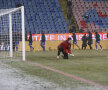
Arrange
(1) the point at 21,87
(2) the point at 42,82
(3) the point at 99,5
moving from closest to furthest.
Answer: (1) the point at 21,87 → (2) the point at 42,82 → (3) the point at 99,5

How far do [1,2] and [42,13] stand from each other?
218 inches

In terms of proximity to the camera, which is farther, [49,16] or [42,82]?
[49,16]

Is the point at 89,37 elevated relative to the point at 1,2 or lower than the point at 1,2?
lower

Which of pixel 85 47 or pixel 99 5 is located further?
pixel 99 5

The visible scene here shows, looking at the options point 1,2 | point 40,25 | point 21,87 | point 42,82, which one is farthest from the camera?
point 1,2

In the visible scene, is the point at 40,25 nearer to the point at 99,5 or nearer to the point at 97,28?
the point at 97,28

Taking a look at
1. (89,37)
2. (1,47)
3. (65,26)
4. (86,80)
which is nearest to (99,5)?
(65,26)

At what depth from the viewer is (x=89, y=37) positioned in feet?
90.7

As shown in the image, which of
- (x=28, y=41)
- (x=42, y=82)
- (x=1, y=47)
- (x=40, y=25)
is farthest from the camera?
(x=40, y=25)

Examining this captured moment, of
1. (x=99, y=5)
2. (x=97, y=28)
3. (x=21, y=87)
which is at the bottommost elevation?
(x=21, y=87)

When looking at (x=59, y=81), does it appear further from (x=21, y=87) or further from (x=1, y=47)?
(x=1, y=47)

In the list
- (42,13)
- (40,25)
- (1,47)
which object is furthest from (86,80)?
(42,13)

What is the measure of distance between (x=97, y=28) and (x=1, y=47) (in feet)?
60.6

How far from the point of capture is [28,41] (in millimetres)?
27641
